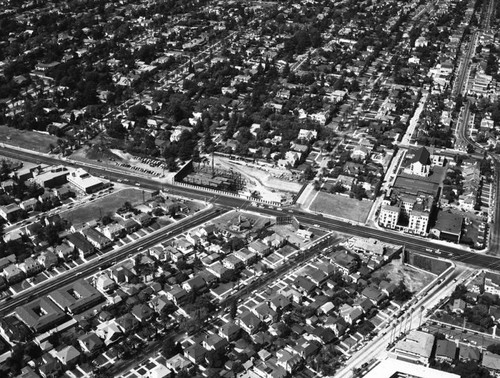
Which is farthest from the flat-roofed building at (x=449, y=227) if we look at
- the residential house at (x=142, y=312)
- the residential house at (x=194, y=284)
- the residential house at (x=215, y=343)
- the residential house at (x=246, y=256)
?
the residential house at (x=142, y=312)

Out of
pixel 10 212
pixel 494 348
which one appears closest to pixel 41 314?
pixel 10 212

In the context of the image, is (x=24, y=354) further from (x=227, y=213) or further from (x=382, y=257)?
(x=382, y=257)

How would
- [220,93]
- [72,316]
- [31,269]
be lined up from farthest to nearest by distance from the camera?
[220,93]
[31,269]
[72,316]

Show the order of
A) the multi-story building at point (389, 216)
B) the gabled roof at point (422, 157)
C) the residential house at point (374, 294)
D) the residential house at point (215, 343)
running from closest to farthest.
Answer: the residential house at point (215, 343), the residential house at point (374, 294), the multi-story building at point (389, 216), the gabled roof at point (422, 157)

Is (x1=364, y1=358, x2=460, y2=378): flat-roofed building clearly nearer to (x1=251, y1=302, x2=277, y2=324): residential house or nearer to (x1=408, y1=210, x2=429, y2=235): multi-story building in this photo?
(x1=251, y1=302, x2=277, y2=324): residential house

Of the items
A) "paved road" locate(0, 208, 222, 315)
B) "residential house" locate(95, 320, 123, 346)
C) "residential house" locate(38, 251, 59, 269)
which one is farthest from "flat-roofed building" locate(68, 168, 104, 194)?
"residential house" locate(95, 320, 123, 346)

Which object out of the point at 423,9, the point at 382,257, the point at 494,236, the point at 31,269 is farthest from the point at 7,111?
the point at 423,9

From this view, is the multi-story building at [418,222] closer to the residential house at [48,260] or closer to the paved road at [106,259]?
the paved road at [106,259]
